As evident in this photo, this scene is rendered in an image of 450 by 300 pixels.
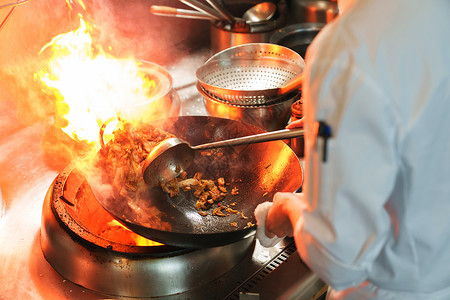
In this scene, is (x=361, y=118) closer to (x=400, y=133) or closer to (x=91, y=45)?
(x=400, y=133)

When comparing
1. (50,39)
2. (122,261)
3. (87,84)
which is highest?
(50,39)

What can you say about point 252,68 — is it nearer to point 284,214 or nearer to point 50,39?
point 50,39

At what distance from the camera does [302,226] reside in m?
1.04

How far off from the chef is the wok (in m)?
0.57

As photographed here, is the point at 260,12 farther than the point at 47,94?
Yes

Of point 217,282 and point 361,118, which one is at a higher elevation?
point 361,118

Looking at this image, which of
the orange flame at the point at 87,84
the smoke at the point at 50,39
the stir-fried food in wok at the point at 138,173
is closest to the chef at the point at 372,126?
the stir-fried food in wok at the point at 138,173

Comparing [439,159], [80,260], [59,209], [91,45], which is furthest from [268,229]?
[91,45]

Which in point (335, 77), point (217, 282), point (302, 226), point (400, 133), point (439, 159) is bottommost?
point (217, 282)

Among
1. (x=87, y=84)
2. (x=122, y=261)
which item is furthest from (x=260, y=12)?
(x=122, y=261)

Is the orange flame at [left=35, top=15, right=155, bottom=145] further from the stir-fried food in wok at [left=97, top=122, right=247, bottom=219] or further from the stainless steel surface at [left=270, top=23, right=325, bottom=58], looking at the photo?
the stainless steel surface at [left=270, top=23, right=325, bottom=58]

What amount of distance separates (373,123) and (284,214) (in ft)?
1.74

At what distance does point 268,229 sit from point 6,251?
3.77 ft

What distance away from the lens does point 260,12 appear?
3.12 meters
